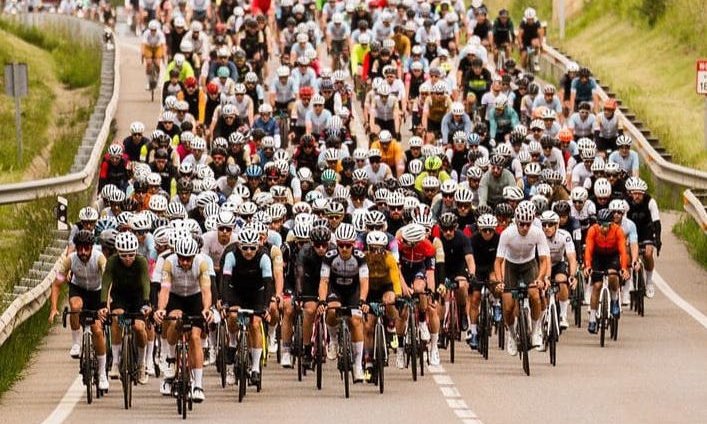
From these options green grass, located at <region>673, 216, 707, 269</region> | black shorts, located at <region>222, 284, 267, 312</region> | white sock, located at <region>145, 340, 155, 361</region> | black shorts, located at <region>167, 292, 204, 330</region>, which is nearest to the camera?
black shorts, located at <region>167, 292, 204, 330</region>

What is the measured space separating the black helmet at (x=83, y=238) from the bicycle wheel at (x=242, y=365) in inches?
72.8

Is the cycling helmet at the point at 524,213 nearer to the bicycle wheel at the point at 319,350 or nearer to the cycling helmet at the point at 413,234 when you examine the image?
the cycling helmet at the point at 413,234

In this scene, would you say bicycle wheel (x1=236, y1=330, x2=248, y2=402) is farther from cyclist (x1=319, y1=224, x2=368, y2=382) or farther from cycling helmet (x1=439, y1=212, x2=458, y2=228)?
cycling helmet (x1=439, y1=212, x2=458, y2=228)

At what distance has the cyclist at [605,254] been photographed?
94.2ft

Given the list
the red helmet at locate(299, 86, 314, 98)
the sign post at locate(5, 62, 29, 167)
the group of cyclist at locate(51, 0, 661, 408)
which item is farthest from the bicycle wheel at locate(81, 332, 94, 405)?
the sign post at locate(5, 62, 29, 167)

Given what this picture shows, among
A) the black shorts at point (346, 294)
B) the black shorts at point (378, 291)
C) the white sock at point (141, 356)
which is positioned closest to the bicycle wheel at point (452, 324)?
the black shorts at point (378, 291)

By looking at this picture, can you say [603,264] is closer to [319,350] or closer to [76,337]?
[319,350]

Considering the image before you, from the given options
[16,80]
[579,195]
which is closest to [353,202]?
[579,195]

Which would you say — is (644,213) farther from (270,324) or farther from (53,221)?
(53,221)

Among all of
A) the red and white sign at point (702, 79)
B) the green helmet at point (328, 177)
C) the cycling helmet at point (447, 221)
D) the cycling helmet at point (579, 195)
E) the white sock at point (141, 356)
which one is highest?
the red and white sign at point (702, 79)

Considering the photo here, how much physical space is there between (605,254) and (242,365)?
6185 mm

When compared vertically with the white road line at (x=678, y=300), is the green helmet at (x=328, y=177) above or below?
above

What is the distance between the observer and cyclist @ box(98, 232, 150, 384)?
24.0 m

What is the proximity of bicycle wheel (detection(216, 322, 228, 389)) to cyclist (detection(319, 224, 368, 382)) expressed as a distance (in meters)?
1.06
